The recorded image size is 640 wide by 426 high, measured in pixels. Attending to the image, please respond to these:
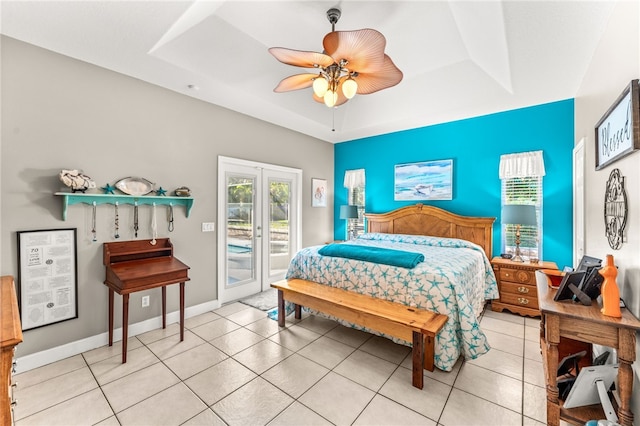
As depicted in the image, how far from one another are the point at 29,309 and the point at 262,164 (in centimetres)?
294

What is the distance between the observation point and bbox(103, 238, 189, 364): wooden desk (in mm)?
2457

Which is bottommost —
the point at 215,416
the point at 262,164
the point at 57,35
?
the point at 215,416

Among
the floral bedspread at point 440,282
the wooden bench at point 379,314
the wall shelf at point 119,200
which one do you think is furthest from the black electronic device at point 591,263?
the wall shelf at point 119,200

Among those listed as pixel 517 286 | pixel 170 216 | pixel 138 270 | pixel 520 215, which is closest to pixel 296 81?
pixel 170 216

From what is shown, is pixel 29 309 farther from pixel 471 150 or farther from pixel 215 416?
pixel 471 150

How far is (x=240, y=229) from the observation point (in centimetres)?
408

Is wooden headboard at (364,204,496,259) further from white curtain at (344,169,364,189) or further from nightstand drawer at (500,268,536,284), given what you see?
white curtain at (344,169,364,189)

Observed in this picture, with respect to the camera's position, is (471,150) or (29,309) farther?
(471,150)

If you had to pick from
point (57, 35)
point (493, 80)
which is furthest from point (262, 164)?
point (493, 80)

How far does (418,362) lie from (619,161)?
1.88 metres

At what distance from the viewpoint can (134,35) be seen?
230 centimetres

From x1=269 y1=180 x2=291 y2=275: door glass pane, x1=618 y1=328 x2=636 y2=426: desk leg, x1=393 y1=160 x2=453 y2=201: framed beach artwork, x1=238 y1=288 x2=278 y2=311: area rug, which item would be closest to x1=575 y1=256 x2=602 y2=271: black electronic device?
x1=618 y1=328 x2=636 y2=426: desk leg

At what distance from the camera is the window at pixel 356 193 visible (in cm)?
549

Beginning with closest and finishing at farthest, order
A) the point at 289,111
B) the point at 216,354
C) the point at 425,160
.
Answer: the point at 216,354, the point at 289,111, the point at 425,160
